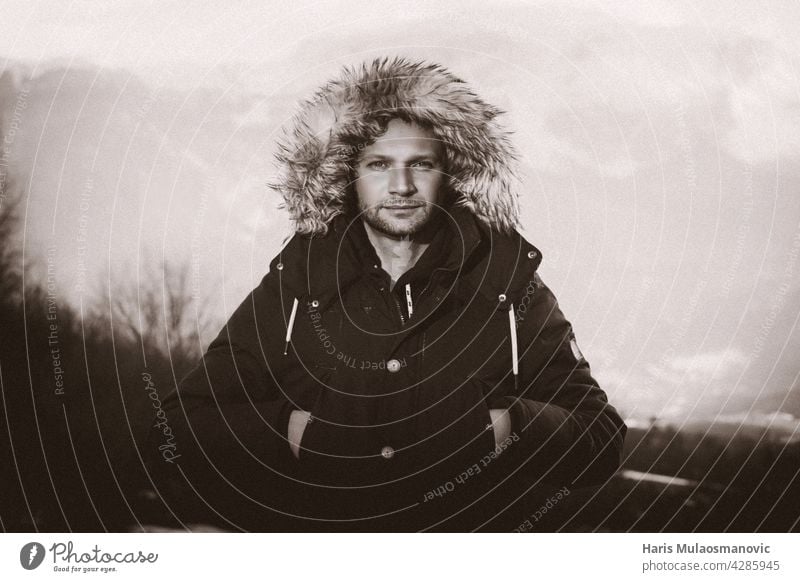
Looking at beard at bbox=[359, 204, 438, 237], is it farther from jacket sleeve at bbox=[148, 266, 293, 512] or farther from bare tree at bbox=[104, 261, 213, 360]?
bare tree at bbox=[104, 261, 213, 360]

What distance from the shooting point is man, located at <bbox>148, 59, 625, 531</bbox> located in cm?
195

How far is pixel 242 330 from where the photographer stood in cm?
199

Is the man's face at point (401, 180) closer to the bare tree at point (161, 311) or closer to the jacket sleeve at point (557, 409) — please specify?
the jacket sleeve at point (557, 409)

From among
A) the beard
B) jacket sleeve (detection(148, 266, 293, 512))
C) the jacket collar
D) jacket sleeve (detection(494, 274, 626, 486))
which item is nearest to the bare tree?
jacket sleeve (detection(148, 266, 293, 512))

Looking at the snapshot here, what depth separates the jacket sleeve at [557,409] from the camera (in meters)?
1.96

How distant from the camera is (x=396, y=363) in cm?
195

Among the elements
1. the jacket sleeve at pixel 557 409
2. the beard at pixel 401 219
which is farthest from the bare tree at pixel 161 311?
the jacket sleeve at pixel 557 409

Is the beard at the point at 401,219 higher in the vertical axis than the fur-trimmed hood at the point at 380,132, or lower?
lower

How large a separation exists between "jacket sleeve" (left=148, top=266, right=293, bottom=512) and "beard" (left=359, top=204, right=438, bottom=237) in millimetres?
264

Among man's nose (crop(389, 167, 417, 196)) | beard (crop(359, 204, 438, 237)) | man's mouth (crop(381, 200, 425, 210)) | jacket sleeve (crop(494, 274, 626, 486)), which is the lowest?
jacket sleeve (crop(494, 274, 626, 486))

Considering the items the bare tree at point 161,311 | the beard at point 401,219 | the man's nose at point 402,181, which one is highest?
the man's nose at point 402,181

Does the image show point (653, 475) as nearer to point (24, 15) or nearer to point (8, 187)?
point (8, 187)

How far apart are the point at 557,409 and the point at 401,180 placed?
616 mm
